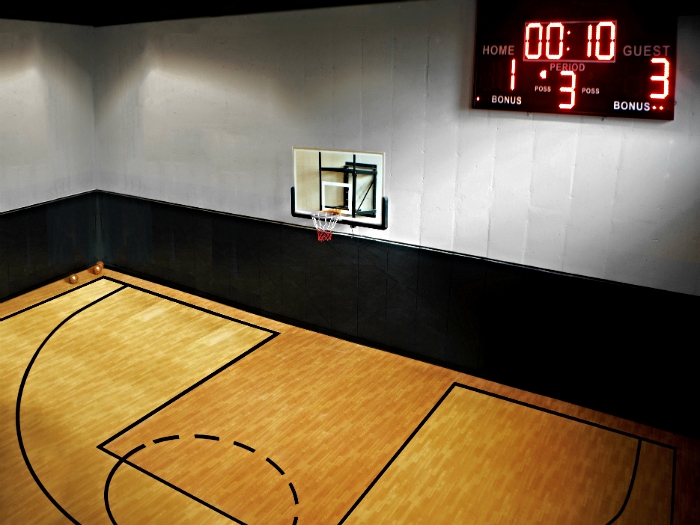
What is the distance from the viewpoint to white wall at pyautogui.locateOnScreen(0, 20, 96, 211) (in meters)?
9.36

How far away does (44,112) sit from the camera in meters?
9.82

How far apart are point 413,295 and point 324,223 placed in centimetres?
144

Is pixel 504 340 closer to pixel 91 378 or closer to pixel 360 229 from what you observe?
pixel 360 229

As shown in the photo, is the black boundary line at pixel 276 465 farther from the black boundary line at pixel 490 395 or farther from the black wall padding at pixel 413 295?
the black wall padding at pixel 413 295

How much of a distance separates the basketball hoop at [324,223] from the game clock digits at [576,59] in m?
2.28

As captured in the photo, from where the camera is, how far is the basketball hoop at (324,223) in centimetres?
834

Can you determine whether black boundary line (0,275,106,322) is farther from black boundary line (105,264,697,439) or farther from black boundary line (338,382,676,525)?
black boundary line (338,382,676,525)

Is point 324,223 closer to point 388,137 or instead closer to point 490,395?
point 388,137

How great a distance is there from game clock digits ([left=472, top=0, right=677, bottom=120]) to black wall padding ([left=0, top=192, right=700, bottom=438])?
Result: 5.66 ft

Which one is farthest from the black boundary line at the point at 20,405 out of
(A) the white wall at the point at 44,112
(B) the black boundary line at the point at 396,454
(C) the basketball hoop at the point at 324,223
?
(C) the basketball hoop at the point at 324,223

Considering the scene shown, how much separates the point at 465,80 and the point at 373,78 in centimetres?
111

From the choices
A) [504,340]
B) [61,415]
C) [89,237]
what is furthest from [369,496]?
[89,237]

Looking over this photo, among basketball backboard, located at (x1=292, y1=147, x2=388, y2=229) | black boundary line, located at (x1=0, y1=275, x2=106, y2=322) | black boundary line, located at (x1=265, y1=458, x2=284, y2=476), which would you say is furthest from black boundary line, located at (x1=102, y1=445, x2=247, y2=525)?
black boundary line, located at (x1=0, y1=275, x2=106, y2=322)

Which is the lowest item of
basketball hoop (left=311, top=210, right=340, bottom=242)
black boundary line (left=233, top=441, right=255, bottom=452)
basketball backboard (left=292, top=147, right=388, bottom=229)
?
black boundary line (left=233, top=441, right=255, bottom=452)
